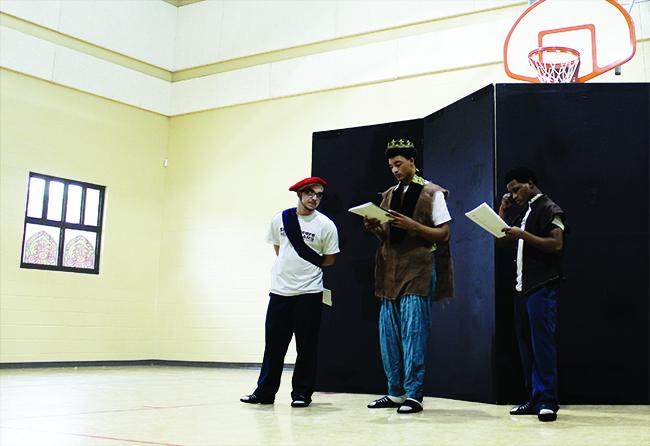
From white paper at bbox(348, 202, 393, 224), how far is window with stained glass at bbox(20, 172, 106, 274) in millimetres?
5473

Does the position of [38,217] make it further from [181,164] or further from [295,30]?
[295,30]

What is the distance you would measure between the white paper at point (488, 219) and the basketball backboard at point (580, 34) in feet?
8.32

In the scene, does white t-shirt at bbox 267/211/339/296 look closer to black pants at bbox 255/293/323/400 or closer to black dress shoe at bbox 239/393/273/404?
black pants at bbox 255/293/323/400

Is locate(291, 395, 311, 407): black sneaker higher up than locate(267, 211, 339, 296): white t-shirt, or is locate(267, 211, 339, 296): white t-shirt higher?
locate(267, 211, 339, 296): white t-shirt

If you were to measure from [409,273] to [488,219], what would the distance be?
518 millimetres

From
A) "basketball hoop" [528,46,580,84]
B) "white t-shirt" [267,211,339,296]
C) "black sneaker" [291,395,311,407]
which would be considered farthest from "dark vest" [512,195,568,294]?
"basketball hoop" [528,46,580,84]

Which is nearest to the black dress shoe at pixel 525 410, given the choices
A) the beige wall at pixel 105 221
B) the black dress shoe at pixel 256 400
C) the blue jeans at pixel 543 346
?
the blue jeans at pixel 543 346

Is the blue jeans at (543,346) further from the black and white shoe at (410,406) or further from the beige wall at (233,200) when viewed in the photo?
the beige wall at (233,200)

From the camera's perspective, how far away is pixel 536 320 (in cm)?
340

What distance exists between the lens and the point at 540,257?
3447 millimetres

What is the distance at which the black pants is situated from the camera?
12.7ft

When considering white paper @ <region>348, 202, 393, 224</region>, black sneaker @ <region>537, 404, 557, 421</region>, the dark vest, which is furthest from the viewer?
white paper @ <region>348, 202, 393, 224</region>

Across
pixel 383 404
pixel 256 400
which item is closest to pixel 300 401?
pixel 256 400

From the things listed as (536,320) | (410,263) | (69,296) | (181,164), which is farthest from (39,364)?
(536,320)
